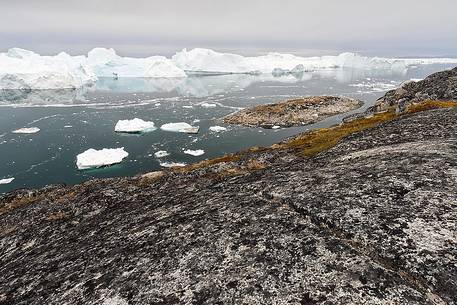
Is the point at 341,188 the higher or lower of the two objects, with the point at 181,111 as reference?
higher

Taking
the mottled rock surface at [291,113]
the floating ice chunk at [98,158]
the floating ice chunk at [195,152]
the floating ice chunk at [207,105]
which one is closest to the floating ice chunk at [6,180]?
the floating ice chunk at [98,158]

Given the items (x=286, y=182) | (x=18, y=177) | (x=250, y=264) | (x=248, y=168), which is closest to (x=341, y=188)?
(x=286, y=182)

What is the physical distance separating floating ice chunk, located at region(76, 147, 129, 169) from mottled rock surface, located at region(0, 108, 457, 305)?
68.1m

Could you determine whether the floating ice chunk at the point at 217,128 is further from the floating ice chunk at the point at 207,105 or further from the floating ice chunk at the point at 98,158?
the floating ice chunk at the point at 207,105

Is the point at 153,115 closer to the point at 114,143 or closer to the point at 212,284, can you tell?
the point at 114,143

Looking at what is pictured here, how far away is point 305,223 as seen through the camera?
1006cm

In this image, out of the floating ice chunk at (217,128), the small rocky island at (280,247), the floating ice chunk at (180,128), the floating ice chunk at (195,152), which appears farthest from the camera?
the floating ice chunk at (217,128)

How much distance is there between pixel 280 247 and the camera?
9.02 m

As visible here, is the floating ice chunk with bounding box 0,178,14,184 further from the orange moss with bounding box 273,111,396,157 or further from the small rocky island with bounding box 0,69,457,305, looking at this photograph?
the small rocky island with bounding box 0,69,457,305

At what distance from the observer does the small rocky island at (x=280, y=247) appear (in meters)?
7.49

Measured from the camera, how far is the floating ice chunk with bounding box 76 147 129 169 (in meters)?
78.4

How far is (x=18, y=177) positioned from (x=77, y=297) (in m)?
76.2

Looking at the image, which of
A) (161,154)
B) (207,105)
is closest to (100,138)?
(161,154)

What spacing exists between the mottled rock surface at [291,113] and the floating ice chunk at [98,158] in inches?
1971
